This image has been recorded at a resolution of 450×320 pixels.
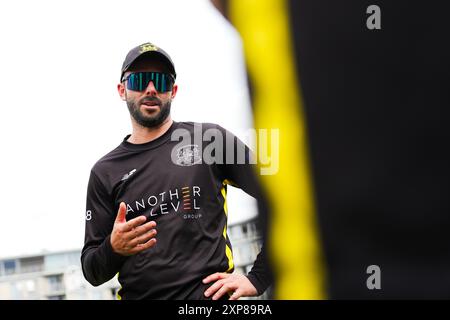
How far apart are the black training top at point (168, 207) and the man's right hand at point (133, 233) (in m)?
0.09

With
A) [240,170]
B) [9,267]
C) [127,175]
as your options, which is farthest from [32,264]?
[240,170]

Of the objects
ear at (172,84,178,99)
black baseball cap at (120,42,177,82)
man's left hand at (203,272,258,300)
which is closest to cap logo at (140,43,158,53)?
black baseball cap at (120,42,177,82)

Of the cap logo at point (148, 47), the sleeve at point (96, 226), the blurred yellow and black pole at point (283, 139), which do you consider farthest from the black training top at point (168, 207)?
the blurred yellow and black pole at point (283, 139)

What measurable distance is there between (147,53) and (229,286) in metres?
0.59

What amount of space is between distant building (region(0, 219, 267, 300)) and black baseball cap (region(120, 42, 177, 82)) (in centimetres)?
42

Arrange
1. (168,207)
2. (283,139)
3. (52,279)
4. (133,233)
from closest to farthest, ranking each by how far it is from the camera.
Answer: (283,139) < (133,233) < (168,207) < (52,279)

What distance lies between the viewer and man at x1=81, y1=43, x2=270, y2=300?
1057 mm

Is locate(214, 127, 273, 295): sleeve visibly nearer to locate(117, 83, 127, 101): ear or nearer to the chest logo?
the chest logo

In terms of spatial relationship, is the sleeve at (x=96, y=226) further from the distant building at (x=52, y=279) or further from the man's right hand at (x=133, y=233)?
the man's right hand at (x=133, y=233)

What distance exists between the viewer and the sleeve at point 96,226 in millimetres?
1229

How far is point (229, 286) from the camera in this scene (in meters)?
1.00

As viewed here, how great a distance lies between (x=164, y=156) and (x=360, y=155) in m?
0.93

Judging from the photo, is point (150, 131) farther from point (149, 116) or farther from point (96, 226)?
point (96, 226)
